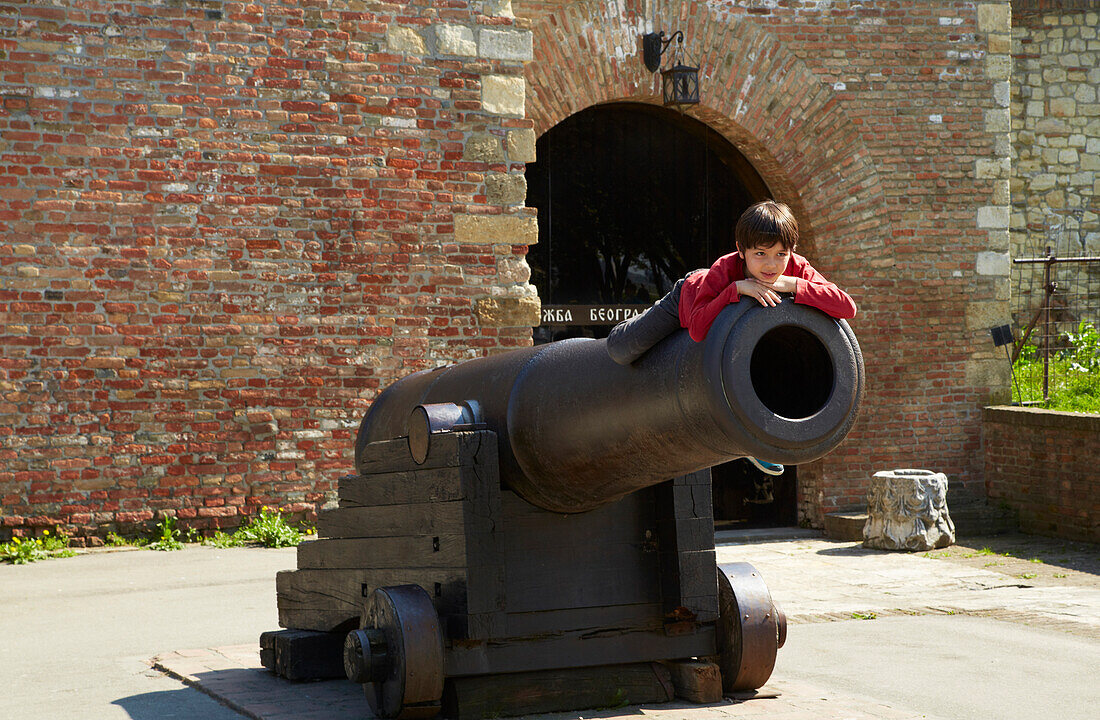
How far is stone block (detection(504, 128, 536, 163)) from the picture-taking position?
9406 mm

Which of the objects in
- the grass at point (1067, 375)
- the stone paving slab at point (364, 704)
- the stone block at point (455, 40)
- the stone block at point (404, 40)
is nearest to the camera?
the stone paving slab at point (364, 704)

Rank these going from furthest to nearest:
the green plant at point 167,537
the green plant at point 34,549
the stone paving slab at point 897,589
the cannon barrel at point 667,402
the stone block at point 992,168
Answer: the stone block at point 992,168, the green plant at point 167,537, the green plant at point 34,549, the stone paving slab at point 897,589, the cannon barrel at point 667,402

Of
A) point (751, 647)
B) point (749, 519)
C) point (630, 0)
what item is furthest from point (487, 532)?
point (749, 519)

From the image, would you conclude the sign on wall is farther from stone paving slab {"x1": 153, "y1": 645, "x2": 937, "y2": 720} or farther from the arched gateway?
stone paving slab {"x1": 153, "y1": 645, "x2": 937, "y2": 720}

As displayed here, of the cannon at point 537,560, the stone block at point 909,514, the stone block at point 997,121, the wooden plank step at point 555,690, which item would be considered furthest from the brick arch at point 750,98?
the wooden plank step at point 555,690

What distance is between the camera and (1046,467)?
10219 millimetres

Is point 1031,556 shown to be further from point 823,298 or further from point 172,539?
point 823,298

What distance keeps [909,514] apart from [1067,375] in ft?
10.6

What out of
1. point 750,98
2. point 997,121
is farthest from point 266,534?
point 997,121

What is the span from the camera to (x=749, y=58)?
34.4 ft

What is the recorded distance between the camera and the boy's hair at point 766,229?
305 cm

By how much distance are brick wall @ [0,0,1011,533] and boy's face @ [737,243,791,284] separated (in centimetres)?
628

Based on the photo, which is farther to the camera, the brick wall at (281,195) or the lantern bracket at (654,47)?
the lantern bracket at (654,47)

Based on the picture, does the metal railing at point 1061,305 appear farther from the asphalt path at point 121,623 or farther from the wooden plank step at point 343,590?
the wooden plank step at point 343,590
